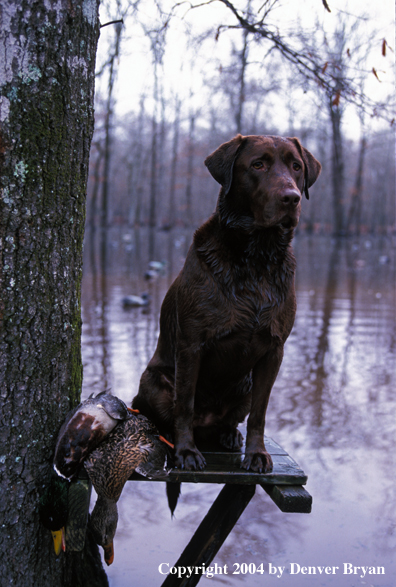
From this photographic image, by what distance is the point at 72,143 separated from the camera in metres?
2.42

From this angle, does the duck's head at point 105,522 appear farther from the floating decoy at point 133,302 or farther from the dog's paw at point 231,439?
the floating decoy at point 133,302

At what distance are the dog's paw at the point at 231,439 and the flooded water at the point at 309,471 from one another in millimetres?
953

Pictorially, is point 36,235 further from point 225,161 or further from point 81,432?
point 225,161

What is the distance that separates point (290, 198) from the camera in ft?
8.10

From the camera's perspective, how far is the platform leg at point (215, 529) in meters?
2.78

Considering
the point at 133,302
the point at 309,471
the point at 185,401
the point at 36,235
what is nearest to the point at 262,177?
the point at 36,235

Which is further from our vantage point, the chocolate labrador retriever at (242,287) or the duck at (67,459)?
the chocolate labrador retriever at (242,287)

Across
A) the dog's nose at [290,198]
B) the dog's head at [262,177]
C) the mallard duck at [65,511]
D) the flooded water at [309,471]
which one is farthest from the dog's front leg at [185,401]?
the flooded water at [309,471]

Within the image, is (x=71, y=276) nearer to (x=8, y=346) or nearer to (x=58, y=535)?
(x=8, y=346)

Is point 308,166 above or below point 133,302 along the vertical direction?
above

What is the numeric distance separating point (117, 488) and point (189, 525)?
57.4 inches

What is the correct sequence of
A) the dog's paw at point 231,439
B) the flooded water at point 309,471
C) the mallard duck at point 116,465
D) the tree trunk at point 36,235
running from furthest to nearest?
the flooded water at point 309,471, the dog's paw at point 231,439, the mallard duck at point 116,465, the tree trunk at point 36,235

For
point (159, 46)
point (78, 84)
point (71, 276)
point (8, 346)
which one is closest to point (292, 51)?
point (159, 46)

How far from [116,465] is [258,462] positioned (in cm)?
72
